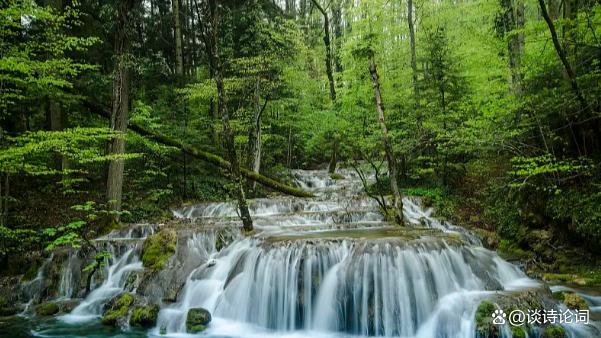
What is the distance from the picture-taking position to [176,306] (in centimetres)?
805

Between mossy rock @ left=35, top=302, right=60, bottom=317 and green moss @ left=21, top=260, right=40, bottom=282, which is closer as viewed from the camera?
mossy rock @ left=35, top=302, right=60, bottom=317

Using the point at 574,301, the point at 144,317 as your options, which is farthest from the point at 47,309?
the point at 574,301

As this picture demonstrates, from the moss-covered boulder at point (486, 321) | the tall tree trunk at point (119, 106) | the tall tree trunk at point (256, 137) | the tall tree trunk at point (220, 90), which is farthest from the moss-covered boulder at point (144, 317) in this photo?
the tall tree trunk at point (256, 137)

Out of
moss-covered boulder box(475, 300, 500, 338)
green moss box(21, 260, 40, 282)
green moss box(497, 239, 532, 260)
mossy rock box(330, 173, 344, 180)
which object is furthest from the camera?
mossy rock box(330, 173, 344, 180)

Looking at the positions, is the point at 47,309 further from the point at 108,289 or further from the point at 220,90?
the point at 220,90

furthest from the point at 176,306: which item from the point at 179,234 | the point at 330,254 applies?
the point at 330,254

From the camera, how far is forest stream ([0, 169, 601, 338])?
270 inches

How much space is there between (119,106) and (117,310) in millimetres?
6468

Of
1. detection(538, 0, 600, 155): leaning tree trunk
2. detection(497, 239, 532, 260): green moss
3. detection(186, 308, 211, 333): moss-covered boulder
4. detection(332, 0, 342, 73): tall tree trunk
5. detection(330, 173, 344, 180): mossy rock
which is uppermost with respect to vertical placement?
detection(332, 0, 342, 73): tall tree trunk

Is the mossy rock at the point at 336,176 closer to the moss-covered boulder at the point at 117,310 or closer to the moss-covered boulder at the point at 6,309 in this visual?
the moss-covered boulder at the point at 117,310

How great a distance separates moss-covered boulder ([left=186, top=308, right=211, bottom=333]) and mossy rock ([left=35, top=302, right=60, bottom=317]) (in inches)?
125

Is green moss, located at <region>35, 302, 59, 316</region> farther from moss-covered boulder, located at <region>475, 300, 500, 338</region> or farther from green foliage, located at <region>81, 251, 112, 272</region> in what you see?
moss-covered boulder, located at <region>475, 300, 500, 338</region>

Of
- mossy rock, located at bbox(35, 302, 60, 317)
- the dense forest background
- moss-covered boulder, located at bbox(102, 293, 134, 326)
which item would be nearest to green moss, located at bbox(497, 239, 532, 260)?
the dense forest background

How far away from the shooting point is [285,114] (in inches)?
757
